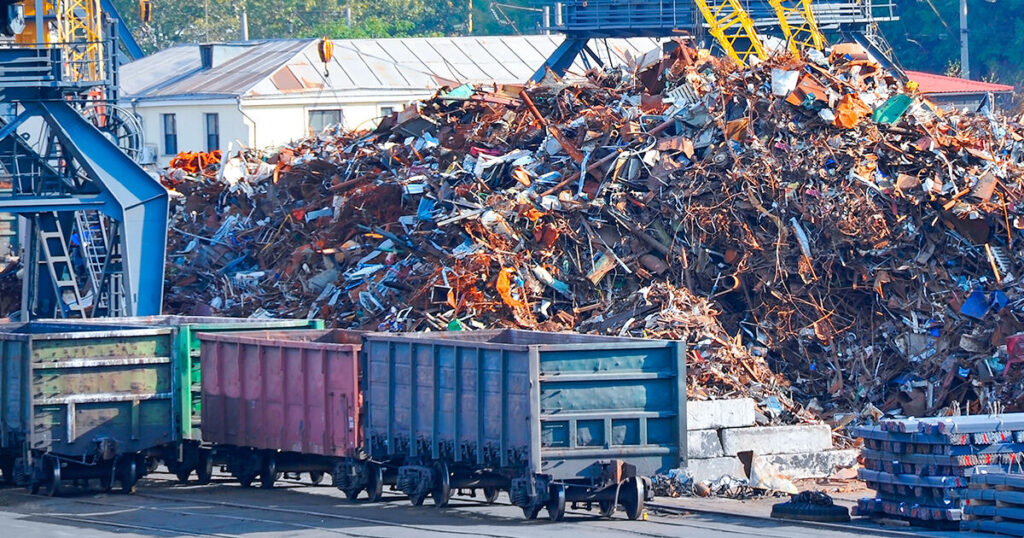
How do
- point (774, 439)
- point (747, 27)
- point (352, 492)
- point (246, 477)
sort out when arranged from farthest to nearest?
1. point (747, 27)
2. point (246, 477)
3. point (774, 439)
4. point (352, 492)

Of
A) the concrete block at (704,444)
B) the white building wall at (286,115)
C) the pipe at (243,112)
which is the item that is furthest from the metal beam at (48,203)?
the pipe at (243,112)

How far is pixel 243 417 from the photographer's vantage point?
17.4 m

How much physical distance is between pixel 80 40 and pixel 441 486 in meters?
11.7

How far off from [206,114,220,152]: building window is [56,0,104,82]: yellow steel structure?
11.8 metres

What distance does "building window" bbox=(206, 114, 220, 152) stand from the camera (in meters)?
50.6

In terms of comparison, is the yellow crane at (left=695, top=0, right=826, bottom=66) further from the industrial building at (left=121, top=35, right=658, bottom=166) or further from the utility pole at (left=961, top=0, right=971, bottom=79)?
the utility pole at (left=961, top=0, right=971, bottom=79)

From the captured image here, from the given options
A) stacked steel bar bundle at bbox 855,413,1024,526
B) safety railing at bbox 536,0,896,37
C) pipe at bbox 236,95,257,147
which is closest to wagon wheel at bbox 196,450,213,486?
stacked steel bar bundle at bbox 855,413,1024,526

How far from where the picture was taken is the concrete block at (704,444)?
56.2ft

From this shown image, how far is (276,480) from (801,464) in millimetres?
6287

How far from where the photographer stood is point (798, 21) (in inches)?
1651

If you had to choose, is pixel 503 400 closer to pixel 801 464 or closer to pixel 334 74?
pixel 801 464

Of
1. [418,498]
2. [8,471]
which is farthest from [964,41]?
[418,498]

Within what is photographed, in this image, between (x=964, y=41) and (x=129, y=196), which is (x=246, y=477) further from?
(x=964, y=41)

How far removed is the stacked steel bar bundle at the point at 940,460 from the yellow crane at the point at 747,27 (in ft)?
55.9
